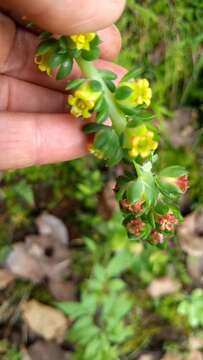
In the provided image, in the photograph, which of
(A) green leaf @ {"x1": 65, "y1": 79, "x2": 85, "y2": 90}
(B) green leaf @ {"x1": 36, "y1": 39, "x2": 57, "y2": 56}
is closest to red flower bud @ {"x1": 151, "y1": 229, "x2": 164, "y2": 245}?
(A) green leaf @ {"x1": 65, "y1": 79, "x2": 85, "y2": 90}

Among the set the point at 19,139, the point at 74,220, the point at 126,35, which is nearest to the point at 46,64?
the point at 19,139

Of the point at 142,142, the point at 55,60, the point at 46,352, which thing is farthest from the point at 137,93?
the point at 46,352

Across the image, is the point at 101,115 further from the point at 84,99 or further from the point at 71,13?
the point at 71,13

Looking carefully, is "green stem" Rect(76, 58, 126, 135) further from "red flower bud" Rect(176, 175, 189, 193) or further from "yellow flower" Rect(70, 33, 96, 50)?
"red flower bud" Rect(176, 175, 189, 193)

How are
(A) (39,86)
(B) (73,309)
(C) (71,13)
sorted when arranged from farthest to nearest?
(B) (73,309)
(A) (39,86)
(C) (71,13)

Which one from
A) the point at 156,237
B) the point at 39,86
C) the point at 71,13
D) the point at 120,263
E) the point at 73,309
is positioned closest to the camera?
the point at 71,13

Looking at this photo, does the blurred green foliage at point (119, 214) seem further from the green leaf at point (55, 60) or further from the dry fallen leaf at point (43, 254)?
the green leaf at point (55, 60)

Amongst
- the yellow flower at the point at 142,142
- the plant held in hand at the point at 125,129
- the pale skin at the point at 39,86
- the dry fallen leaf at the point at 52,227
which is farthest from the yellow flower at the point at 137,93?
the dry fallen leaf at the point at 52,227
